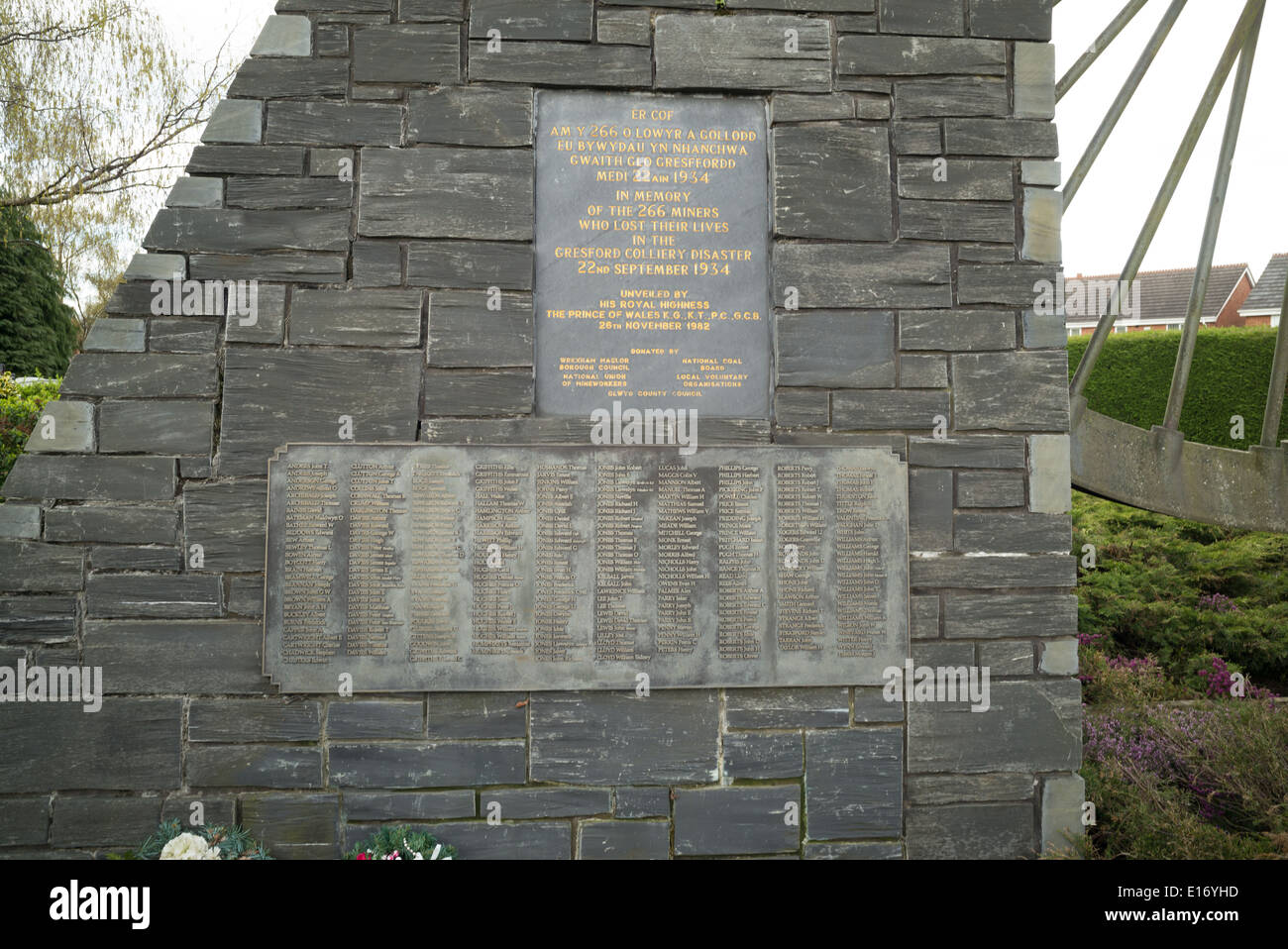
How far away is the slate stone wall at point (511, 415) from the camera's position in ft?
12.4

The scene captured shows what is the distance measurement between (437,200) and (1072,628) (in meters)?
3.80

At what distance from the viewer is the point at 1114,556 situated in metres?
8.15

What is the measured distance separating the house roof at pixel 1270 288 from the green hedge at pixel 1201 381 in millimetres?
18601

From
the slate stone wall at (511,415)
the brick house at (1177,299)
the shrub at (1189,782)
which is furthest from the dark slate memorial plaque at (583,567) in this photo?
the brick house at (1177,299)

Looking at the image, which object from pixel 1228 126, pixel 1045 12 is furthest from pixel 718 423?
pixel 1228 126

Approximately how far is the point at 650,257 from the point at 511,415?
1056 millimetres

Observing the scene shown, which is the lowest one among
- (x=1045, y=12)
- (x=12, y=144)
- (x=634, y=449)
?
(x=634, y=449)

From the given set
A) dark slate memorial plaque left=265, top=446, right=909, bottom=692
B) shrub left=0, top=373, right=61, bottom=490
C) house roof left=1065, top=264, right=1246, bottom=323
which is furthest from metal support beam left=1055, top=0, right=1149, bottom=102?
house roof left=1065, top=264, right=1246, bottom=323

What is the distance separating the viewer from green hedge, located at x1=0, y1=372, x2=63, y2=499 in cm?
804

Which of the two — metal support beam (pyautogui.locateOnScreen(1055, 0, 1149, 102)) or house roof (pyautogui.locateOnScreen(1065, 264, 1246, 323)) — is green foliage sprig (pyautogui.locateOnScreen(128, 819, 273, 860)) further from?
house roof (pyautogui.locateOnScreen(1065, 264, 1246, 323))

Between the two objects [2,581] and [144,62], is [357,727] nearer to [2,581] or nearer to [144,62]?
[2,581]

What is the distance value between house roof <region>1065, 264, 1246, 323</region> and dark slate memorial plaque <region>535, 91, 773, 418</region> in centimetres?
2868

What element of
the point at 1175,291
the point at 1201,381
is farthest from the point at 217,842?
the point at 1175,291

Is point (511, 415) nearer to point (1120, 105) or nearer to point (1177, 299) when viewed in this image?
point (1120, 105)
